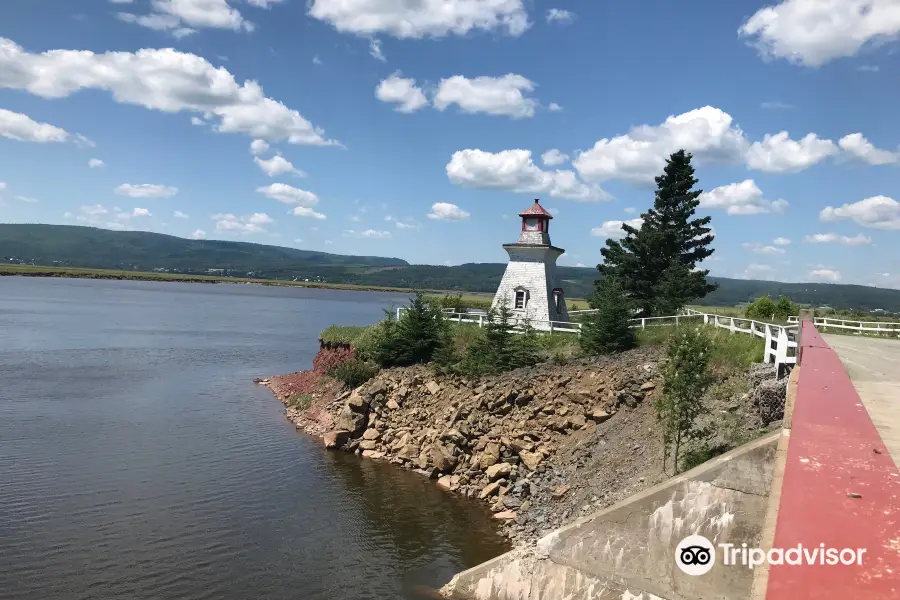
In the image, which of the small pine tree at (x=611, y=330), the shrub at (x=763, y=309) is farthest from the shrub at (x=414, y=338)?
the shrub at (x=763, y=309)

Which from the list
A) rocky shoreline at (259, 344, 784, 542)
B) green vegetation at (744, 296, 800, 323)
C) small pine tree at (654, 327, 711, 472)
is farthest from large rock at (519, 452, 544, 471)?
green vegetation at (744, 296, 800, 323)

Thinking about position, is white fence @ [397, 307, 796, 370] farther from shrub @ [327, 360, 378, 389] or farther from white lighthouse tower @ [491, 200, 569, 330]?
shrub @ [327, 360, 378, 389]

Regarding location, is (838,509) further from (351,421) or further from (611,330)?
(351,421)

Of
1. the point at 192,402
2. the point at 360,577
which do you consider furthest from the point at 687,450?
→ the point at 192,402

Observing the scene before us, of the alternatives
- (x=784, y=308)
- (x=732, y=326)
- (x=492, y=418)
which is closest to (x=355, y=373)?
(x=492, y=418)

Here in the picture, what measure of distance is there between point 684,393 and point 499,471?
897 centimetres

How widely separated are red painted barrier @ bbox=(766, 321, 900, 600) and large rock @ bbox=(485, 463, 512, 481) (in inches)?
717

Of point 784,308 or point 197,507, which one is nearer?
point 197,507

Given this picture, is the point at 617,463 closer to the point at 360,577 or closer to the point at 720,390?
the point at 720,390

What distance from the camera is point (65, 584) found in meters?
15.1

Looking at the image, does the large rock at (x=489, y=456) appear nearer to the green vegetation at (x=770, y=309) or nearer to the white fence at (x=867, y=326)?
the white fence at (x=867, y=326)

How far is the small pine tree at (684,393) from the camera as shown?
15477 millimetres

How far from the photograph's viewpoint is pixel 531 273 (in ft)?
114

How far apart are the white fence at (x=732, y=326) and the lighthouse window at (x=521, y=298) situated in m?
0.84
